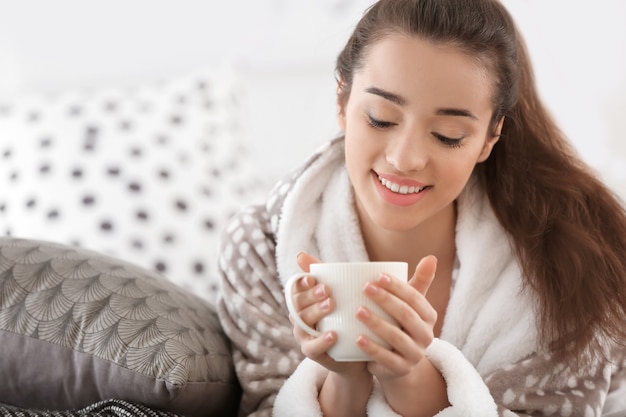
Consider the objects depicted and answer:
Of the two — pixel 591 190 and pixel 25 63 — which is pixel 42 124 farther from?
pixel 591 190

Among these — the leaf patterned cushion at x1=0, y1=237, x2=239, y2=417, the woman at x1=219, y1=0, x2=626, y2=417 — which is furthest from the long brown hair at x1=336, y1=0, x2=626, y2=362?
the leaf patterned cushion at x1=0, y1=237, x2=239, y2=417

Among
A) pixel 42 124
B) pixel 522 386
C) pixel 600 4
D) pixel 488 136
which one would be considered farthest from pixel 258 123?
pixel 522 386

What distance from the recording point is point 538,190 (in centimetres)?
139

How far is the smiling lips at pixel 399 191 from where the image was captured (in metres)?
1.21

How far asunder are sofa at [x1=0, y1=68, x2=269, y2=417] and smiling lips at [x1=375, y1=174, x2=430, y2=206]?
35cm

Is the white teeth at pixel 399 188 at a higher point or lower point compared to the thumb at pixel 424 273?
higher

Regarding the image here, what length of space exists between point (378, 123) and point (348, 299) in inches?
13.4

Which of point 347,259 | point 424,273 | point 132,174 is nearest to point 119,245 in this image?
point 132,174

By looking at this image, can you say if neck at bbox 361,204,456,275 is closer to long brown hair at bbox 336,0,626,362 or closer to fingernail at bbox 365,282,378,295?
long brown hair at bbox 336,0,626,362

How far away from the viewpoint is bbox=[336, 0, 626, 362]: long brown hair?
1222mm

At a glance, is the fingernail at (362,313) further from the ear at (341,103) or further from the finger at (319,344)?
the ear at (341,103)

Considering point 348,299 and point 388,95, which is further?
point 388,95

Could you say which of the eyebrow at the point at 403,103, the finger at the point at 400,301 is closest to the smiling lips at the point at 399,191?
the eyebrow at the point at 403,103

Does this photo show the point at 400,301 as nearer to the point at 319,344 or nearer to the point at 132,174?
the point at 319,344
